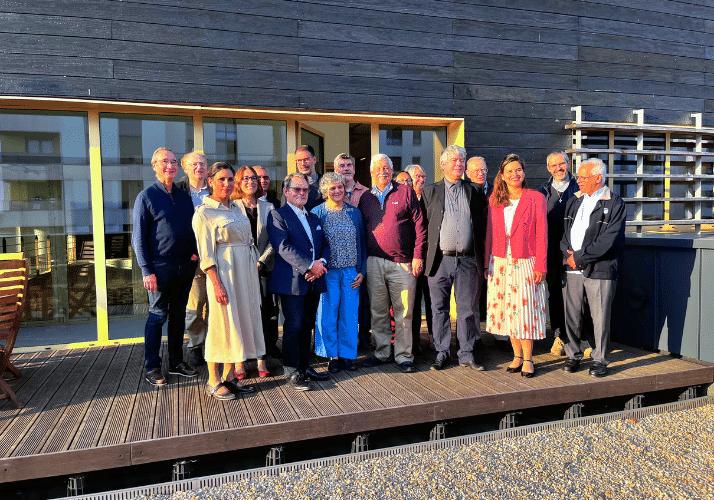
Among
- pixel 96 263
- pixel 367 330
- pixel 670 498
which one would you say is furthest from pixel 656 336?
pixel 96 263

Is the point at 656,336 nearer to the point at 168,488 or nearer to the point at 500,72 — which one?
the point at 500,72

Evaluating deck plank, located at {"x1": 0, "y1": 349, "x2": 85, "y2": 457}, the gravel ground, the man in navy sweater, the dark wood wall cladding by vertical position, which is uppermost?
the dark wood wall cladding

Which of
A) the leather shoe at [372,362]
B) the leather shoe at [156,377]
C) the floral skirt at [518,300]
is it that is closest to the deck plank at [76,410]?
the leather shoe at [156,377]

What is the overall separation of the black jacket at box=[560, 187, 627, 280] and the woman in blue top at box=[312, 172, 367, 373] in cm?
167

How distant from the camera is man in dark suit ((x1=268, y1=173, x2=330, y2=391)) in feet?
11.1

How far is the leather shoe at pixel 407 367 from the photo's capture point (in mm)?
3793

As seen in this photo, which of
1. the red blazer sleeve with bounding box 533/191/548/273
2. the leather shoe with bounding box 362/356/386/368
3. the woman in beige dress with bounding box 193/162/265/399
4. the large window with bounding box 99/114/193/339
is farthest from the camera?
the large window with bounding box 99/114/193/339

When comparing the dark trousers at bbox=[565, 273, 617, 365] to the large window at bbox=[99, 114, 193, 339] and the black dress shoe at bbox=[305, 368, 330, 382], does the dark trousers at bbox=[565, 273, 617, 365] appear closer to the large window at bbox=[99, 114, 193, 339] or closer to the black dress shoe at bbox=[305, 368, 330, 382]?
the black dress shoe at bbox=[305, 368, 330, 382]

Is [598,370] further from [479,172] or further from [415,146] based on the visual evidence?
[415,146]

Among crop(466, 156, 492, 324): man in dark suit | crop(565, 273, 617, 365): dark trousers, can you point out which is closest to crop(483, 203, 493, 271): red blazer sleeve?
crop(466, 156, 492, 324): man in dark suit

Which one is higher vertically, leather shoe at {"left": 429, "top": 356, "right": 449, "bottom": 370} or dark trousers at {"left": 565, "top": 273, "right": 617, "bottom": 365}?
dark trousers at {"left": 565, "top": 273, "right": 617, "bottom": 365}

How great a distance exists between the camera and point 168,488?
8.79ft

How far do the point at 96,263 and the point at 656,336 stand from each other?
5115mm

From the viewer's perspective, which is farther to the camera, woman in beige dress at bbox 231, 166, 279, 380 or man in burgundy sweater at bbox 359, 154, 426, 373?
man in burgundy sweater at bbox 359, 154, 426, 373
